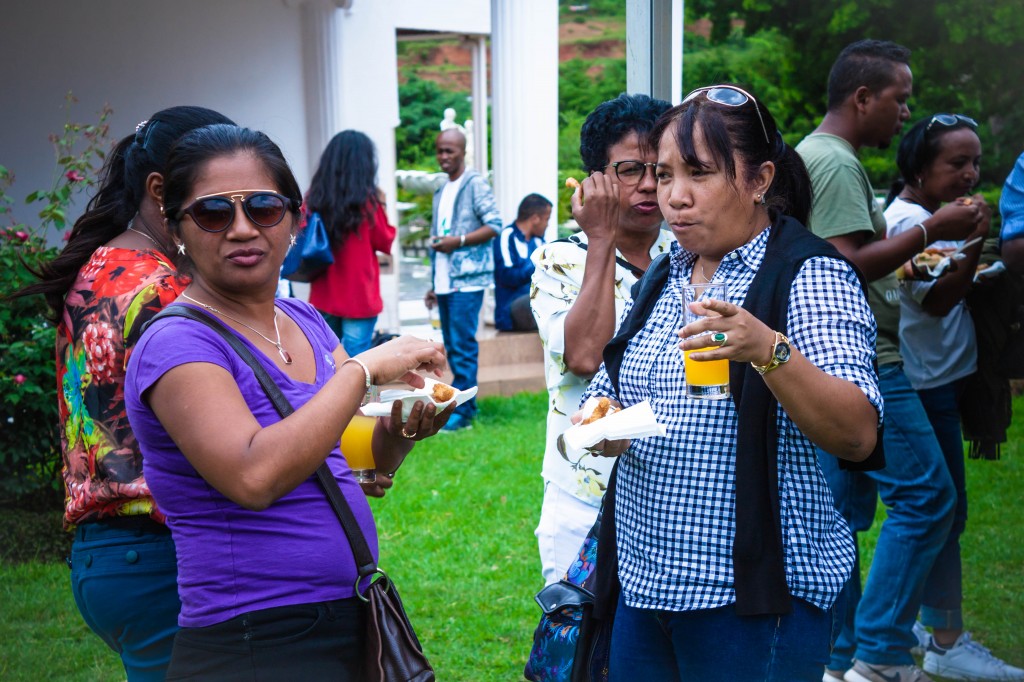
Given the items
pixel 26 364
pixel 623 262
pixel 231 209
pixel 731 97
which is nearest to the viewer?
pixel 231 209

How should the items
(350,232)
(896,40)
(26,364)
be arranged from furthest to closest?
(896,40), (350,232), (26,364)

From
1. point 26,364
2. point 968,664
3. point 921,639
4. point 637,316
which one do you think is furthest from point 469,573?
point 637,316

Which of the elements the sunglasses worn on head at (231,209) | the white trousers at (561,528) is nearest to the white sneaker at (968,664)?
the white trousers at (561,528)

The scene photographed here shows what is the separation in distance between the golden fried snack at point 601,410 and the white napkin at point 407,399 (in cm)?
28

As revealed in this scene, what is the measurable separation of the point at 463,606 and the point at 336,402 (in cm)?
348

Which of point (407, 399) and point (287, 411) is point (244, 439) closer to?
point (287, 411)

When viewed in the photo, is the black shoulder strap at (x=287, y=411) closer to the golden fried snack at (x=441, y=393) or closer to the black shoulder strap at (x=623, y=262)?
the golden fried snack at (x=441, y=393)

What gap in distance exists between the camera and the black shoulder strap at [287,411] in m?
2.19

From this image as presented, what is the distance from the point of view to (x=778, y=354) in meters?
2.04

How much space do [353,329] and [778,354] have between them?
634cm

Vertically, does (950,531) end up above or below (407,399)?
below

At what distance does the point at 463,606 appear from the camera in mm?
5383

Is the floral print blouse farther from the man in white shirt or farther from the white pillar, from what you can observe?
the white pillar

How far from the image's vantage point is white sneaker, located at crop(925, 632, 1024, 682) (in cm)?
445
